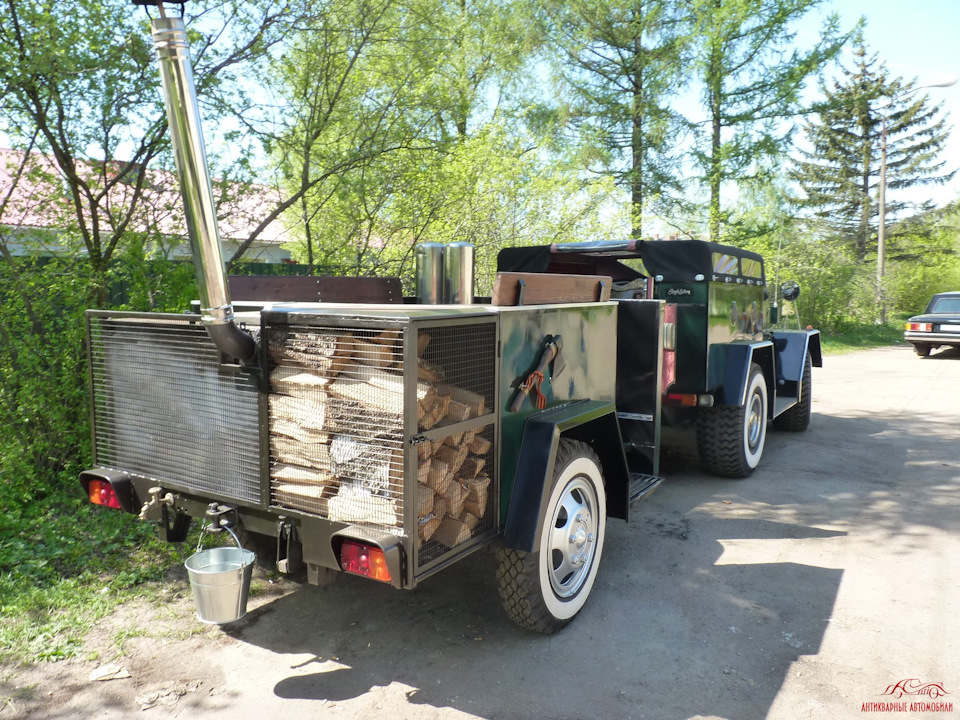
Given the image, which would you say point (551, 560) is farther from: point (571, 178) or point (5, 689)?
point (571, 178)

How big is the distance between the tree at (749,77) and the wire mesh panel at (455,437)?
19.2m

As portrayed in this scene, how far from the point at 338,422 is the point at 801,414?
7.09 meters

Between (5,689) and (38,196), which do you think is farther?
(38,196)

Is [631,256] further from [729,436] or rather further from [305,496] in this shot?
[305,496]

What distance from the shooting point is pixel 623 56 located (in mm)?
20750

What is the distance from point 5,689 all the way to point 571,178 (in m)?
13.1

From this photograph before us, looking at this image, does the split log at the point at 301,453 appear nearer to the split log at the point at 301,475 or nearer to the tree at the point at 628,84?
the split log at the point at 301,475

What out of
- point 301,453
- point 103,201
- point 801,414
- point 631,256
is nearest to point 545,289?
point 301,453

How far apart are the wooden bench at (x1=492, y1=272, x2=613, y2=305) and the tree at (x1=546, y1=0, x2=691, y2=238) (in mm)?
16701

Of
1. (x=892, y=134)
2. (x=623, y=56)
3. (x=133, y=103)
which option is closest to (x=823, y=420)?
(x=133, y=103)

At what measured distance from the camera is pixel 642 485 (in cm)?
482

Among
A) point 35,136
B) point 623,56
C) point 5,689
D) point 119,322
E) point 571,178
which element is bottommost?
point 5,689

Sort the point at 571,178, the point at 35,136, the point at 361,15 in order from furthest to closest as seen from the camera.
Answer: the point at 571,178 < the point at 361,15 < the point at 35,136

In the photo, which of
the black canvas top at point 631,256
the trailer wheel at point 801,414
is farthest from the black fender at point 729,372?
the trailer wheel at point 801,414
